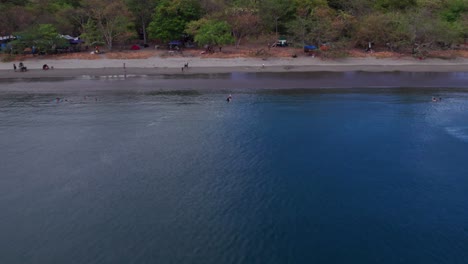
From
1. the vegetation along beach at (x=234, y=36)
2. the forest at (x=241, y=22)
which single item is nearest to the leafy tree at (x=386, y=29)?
the forest at (x=241, y=22)

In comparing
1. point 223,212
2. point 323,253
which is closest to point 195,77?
point 223,212

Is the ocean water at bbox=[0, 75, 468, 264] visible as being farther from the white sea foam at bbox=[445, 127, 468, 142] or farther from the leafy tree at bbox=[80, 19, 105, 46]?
the leafy tree at bbox=[80, 19, 105, 46]

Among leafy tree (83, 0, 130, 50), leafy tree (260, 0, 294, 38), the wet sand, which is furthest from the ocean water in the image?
leafy tree (260, 0, 294, 38)

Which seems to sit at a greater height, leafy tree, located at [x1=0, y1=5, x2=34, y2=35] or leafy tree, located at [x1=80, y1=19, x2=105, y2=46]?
leafy tree, located at [x1=0, y1=5, x2=34, y2=35]

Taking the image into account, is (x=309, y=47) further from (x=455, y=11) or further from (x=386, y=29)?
(x=455, y=11)

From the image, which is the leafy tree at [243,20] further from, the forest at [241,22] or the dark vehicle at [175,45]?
the dark vehicle at [175,45]

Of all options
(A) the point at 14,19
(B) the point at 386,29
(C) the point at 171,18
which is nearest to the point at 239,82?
(C) the point at 171,18
